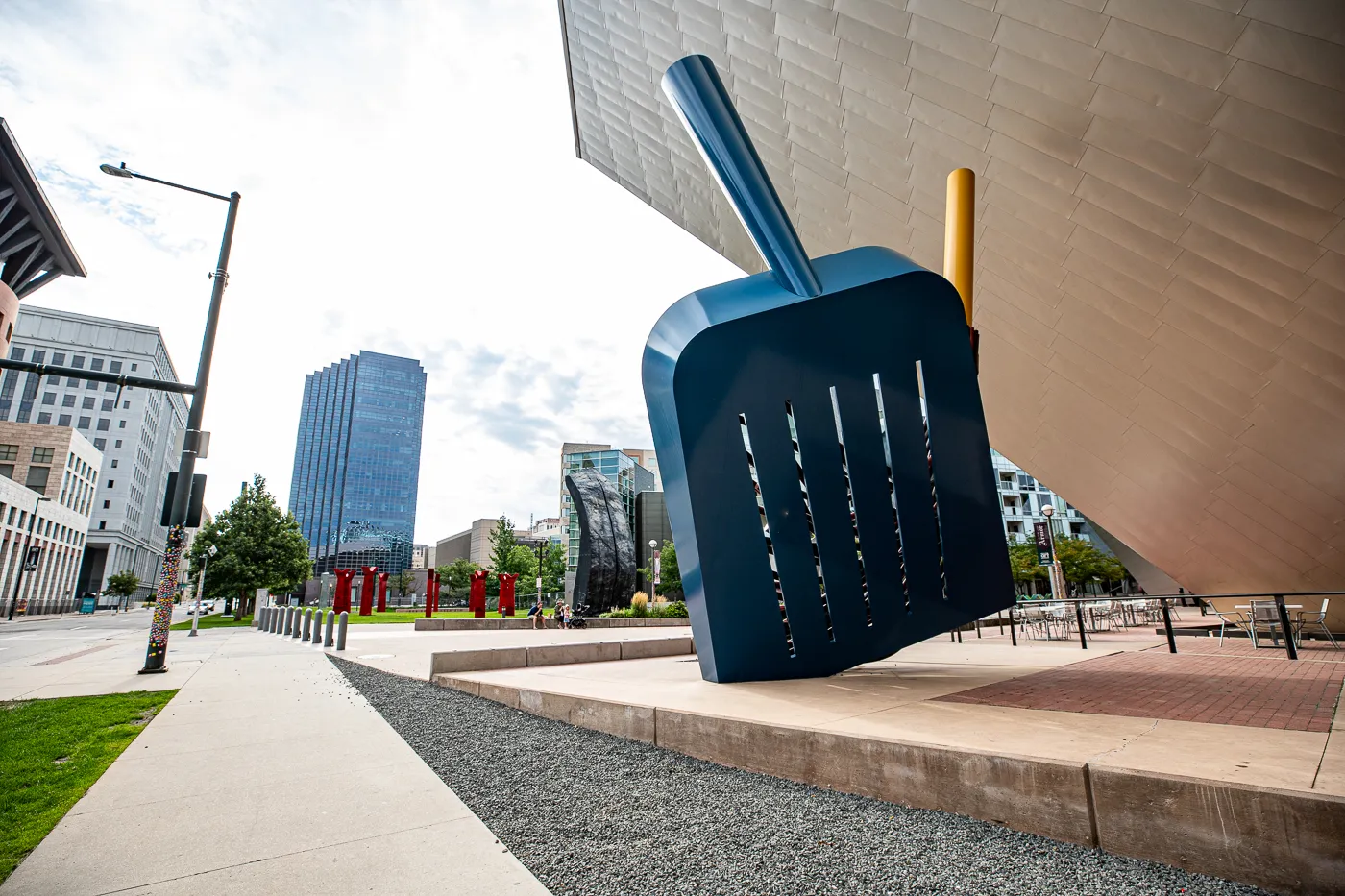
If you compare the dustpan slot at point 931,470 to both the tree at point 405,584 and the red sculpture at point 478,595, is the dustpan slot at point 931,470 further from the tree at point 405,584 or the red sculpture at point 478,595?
the tree at point 405,584

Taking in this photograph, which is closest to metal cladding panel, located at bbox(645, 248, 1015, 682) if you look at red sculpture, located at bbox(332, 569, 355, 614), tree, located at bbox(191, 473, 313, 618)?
red sculpture, located at bbox(332, 569, 355, 614)

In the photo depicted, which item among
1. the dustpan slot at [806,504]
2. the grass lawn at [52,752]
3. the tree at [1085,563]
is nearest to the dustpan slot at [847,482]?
the dustpan slot at [806,504]

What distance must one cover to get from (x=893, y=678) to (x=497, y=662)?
6.09m

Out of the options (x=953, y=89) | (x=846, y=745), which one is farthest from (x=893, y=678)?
(x=953, y=89)

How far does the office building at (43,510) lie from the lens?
1897 inches

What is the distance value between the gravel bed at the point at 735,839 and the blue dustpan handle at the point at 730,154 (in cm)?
454

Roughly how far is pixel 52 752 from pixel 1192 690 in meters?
9.96

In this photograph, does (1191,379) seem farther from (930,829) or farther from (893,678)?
(930,829)

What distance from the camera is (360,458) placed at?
170 m

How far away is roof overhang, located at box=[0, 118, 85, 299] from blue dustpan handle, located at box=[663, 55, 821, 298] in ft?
95.5

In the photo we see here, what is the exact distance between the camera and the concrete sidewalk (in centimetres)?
261

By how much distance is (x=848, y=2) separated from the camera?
432 inches

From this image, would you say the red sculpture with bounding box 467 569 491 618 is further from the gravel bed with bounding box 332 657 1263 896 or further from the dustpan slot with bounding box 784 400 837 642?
the gravel bed with bounding box 332 657 1263 896

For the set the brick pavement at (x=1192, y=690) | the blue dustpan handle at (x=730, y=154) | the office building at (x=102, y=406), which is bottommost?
the brick pavement at (x=1192, y=690)
